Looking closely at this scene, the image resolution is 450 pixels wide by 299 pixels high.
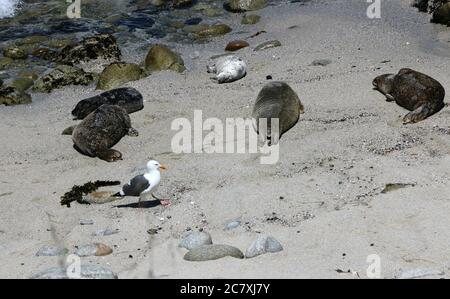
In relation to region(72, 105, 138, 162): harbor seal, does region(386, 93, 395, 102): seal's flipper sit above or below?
above

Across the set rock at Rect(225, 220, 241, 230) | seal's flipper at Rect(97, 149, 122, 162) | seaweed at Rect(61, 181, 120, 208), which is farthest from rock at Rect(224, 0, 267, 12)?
rock at Rect(225, 220, 241, 230)

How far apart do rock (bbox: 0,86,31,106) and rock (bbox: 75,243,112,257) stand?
6.04 meters

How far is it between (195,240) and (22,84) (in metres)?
7.43

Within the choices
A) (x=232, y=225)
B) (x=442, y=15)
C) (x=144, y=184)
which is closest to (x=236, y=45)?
(x=442, y=15)

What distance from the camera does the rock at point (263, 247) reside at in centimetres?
667

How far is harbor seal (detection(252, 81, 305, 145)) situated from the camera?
31.8ft

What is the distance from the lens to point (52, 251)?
23.6ft

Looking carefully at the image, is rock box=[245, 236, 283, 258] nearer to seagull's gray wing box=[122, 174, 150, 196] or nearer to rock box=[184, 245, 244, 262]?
rock box=[184, 245, 244, 262]

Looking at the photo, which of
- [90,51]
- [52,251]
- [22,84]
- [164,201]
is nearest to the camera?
[52,251]

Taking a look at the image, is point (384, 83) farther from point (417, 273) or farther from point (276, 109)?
point (417, 273)

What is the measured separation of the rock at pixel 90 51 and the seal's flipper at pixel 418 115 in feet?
22.6

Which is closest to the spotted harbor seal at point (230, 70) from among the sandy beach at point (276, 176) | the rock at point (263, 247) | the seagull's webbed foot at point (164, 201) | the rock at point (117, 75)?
the sandy beach at point (276, 176)
